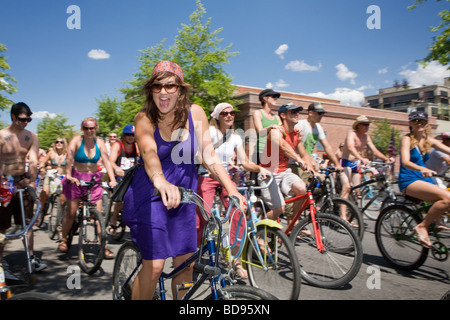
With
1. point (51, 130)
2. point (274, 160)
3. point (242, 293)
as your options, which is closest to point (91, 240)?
point (274, 160)

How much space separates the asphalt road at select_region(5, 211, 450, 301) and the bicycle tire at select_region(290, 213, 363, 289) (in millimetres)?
146

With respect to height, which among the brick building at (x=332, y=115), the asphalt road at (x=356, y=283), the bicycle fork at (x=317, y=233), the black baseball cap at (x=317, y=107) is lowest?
the asphalt road at (x=356, y=283)

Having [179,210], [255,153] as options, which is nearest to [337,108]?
[255,153]

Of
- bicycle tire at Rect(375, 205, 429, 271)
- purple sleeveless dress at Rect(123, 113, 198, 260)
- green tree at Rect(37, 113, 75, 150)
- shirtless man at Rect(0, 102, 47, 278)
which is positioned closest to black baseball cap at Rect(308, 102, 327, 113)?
bicycle tire at Rect(375, 205, 429, 271)

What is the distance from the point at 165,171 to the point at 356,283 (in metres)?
2.92

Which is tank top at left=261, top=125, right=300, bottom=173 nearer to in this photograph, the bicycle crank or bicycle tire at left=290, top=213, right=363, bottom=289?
bicycle tire at left=290, top=213, right=363, bottom=289

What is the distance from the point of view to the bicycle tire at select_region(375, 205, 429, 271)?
4.21 m

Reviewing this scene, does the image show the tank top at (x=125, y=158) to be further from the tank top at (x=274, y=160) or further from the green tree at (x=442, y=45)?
the green tree at (x=442, y=45)

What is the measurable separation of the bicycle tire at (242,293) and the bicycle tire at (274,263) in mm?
1376

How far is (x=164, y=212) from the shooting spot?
2.17 meters

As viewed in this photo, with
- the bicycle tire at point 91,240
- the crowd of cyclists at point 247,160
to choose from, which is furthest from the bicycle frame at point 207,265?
the bicycle tire at point 91,240

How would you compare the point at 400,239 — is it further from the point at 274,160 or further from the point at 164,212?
the point at 164,212

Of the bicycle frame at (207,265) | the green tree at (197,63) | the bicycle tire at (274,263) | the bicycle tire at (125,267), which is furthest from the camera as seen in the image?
the green tree at (197,63)

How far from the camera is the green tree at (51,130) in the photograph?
53.5m
